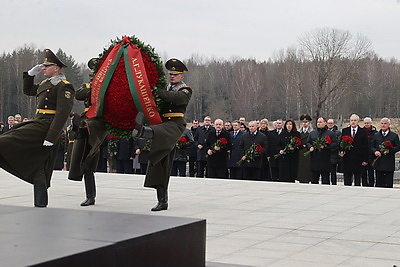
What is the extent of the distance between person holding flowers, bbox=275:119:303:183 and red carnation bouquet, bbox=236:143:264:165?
0.52 metres

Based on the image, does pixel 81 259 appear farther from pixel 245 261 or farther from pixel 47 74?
pixel 47 74

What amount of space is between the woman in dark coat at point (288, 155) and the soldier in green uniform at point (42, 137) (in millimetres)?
7556

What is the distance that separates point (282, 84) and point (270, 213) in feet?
222

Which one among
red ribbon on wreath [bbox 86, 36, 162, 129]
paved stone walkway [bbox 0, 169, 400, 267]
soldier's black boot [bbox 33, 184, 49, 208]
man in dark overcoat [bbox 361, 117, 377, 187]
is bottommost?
paved stone walkway [bbox 0, 169, 400, 267]

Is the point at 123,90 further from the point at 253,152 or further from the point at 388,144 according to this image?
the point at 388,144

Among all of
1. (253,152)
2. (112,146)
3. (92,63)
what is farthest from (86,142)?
(112,146)

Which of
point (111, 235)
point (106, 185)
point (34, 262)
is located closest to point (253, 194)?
point (106, 185)

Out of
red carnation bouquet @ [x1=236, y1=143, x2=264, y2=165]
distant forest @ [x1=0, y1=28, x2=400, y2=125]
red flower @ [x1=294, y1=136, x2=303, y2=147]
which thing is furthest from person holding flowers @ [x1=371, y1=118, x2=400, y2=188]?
distant forest @ [x1=0, y1=28, x2=400, y2=125]

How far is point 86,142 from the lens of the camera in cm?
955

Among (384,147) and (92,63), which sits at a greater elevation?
(92,63)

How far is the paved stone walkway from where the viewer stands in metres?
6.74

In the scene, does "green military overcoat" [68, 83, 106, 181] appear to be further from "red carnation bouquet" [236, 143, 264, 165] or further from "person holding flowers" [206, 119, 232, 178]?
"person holding flowers" [206, 119, 232, 178]

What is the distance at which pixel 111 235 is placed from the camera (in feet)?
15.3

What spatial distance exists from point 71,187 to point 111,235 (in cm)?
861
